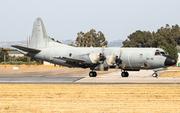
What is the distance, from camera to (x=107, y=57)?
3325 cm

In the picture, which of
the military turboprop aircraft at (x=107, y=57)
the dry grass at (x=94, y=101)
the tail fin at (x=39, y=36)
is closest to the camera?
the dry grass at (x=94, y=101)

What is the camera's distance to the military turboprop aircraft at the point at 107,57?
32.1 m

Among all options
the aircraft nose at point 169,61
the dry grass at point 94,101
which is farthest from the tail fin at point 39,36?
the aircraft nose at point 169,61

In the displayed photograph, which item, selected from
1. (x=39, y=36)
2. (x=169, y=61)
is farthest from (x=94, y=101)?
(x=39, y=36)

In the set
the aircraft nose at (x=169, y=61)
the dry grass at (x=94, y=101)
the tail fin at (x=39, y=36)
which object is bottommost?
the dry grass at (x=94, y=101)

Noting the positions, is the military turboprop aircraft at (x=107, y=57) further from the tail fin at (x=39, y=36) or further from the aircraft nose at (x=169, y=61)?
the tail fin at (x=39, y=36)

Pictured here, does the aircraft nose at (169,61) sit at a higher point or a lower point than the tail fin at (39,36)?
lower

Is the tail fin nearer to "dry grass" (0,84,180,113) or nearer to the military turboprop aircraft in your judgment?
the military turboprop aircraft

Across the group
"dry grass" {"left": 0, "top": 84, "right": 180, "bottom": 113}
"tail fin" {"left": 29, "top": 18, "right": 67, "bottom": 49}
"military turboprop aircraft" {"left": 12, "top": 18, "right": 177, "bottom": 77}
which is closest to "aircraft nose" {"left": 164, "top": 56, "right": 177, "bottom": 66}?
"military turboprop aircraft" {"left": 12, "top": 18, "right": 177, "bottom": 77}

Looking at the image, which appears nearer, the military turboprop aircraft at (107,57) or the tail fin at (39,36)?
the military turboprop aircraft at (107,57)

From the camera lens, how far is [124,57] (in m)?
33.0

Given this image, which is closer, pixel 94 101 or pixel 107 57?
pixel 94 101

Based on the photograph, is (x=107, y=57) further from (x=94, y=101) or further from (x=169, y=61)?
(x=94, y=101)

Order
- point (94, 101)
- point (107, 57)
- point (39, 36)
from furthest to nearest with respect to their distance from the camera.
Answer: point (39, 36) → point (107, 57) → point (94, 101)
